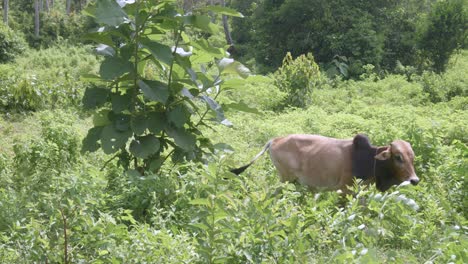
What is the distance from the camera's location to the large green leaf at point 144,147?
3.58 metres

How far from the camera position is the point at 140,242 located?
2.33 metres

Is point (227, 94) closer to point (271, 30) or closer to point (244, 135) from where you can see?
point (244, 135)

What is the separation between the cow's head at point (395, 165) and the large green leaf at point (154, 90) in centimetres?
178

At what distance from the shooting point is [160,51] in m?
3.32

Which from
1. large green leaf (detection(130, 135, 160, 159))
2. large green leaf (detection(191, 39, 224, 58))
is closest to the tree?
large green leaf (detection(191, 39, 224, 58))

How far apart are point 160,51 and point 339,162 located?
1.92m

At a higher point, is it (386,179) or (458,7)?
(386,179)

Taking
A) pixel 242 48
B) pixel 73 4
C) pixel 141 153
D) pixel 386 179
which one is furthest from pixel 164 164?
pixel 73 4

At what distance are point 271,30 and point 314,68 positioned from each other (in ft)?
24.3

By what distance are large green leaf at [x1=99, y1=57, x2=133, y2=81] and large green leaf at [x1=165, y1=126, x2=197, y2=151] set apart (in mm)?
484

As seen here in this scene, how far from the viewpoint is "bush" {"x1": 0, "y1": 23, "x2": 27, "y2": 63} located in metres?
18.5

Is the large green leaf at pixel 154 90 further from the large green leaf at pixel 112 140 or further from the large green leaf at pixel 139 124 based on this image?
the large green leaf at pixel 112 140

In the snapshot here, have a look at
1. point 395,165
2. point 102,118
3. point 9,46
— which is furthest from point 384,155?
point 9,46

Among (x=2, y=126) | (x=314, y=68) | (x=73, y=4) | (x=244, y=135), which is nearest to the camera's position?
(x=244, y=135)
